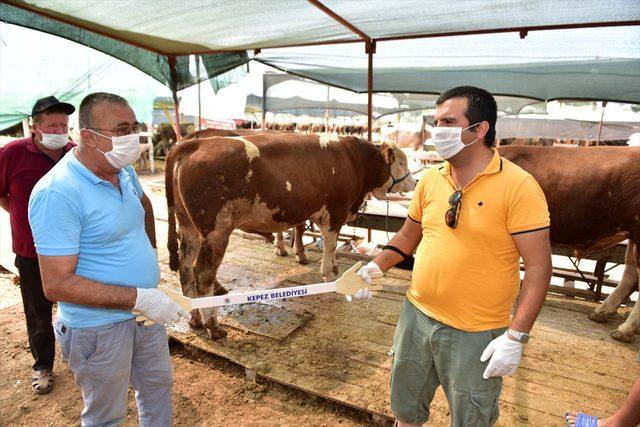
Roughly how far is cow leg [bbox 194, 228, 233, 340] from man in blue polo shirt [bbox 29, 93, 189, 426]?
1.73m

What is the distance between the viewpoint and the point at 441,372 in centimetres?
214

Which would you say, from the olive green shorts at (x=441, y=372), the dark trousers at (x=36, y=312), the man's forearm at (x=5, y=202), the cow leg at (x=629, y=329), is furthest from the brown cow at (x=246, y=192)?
the cow leg at (x=629, y=329)

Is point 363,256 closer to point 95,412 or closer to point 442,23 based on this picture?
point 442,23

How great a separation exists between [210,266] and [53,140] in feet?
5.87

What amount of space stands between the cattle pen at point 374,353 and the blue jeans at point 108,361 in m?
1.43

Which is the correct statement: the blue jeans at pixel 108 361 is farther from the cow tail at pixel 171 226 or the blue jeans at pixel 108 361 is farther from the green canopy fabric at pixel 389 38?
the green canopy fabric at pixel 389 38

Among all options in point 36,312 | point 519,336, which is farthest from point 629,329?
point 36,312

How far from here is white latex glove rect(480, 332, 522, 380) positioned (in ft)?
6.09

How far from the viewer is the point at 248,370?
12.0ft

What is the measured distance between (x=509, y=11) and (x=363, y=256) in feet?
13.0

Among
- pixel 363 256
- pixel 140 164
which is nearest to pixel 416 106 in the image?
pixel 363 256

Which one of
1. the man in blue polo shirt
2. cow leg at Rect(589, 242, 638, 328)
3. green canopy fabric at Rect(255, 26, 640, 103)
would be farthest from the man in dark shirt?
cow leg at Rect(589, 242, 638, 328)

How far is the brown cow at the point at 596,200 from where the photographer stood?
4.09m

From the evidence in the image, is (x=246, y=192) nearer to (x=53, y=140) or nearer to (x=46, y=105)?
(x=53, y=140)
